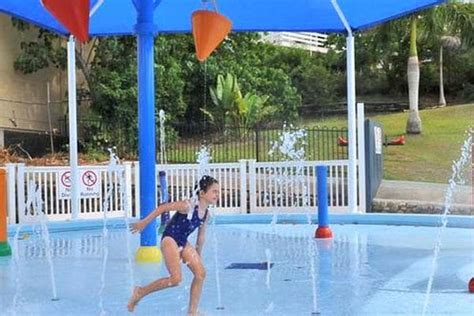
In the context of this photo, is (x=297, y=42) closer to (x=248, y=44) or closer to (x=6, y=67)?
(x=248, y=44)

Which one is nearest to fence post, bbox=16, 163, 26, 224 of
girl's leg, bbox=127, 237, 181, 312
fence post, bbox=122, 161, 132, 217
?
fence post, bbox=122, 161, 132, 217

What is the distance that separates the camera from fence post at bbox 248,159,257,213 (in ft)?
42.8

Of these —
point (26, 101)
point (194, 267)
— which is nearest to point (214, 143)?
point (26, 101)

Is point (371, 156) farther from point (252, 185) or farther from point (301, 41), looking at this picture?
point (301, 41)

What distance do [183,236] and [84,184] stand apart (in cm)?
755

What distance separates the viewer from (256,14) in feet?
41.3

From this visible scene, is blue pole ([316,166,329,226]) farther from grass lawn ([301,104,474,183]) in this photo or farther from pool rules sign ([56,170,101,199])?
grass lawn ([301,104,474,183])

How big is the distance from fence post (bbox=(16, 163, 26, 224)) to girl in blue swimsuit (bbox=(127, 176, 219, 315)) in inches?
Answer: 291

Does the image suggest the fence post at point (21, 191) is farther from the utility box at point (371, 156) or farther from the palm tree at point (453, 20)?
the palm tree at point (453, 20)

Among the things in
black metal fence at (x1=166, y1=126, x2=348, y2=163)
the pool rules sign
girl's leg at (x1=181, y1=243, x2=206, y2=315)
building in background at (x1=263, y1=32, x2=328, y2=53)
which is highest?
building in background at (x1=263, y1=32, x2=328, y2=53)

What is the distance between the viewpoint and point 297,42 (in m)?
38.6

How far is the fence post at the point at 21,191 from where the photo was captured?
40.0 feet

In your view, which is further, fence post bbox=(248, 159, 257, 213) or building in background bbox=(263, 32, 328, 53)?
building in background bbox=(263, 32, 328, 53)

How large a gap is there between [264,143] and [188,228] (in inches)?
686
